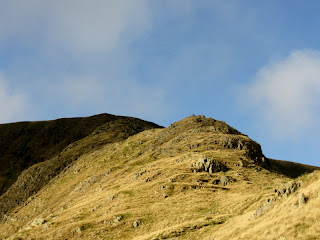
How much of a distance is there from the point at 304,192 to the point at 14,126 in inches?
7249

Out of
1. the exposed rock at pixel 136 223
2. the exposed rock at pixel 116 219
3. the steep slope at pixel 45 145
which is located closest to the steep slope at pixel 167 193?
the exposed rock at pixel 136 223

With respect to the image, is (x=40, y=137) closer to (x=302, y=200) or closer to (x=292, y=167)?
(x=292, y=167)

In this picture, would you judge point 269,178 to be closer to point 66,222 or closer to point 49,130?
point 66,222

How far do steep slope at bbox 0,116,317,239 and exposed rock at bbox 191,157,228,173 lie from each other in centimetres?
19

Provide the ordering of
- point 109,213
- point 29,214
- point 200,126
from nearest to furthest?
point 109,213 < point 29,214 < point 200,126

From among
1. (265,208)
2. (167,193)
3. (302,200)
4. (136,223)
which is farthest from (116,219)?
(302,200)

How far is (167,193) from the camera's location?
52.3 meters

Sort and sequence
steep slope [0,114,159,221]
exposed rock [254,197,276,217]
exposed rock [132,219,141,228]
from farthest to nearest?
steep slope [0,114,159,221] → exposed rock [132,219,141,228] → exposed rock [254,197,276,217]

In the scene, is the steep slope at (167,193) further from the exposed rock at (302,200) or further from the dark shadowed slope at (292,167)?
the dark shadowed slope at (292,167)

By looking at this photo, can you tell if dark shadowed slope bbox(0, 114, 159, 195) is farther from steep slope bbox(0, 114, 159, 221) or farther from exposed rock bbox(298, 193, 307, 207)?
exposed rock bbox(298, 193, 307, 207)

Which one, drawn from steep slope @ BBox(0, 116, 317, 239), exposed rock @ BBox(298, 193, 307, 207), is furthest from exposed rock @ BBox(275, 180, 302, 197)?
exposed rock @ BBox(298, 193, 307, 207)

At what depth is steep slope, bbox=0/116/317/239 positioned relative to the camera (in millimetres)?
37781

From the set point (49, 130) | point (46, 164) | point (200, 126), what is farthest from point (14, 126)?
point (200, 126)

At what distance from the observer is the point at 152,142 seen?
308 feet
